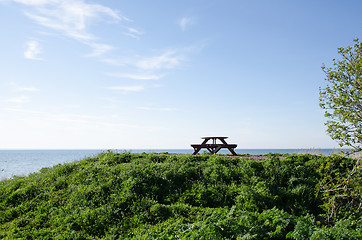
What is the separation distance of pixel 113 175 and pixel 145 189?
2077mm

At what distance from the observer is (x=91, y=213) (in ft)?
32.1

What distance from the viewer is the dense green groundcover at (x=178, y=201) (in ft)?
23.5

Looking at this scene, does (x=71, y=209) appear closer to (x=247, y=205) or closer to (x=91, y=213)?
(x=91, y=213)

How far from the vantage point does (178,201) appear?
1047cm

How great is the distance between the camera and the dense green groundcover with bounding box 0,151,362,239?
7.18m

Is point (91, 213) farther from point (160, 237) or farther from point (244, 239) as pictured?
point (244, 239)

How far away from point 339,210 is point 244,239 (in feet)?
14.5

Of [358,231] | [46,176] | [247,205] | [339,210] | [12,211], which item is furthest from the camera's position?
[46,176]

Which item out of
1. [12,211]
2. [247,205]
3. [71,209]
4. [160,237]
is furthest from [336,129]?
[12,211]

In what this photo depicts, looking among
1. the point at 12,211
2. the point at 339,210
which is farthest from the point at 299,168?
the point at 12,211

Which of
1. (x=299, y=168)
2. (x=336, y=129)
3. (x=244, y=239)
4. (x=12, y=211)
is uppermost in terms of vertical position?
(x=336, y=129)

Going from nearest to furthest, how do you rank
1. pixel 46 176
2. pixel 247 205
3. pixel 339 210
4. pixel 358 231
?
pixel 358 231
pixel 339 210
pixel 247 205
pixel 46 176

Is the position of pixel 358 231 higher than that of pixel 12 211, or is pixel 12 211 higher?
pixel 358 231

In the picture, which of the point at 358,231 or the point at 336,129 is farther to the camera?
the point at 336,129
